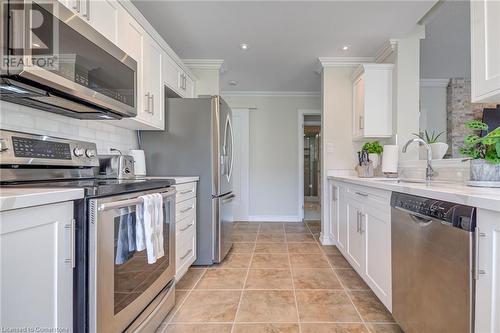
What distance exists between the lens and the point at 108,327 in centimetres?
112

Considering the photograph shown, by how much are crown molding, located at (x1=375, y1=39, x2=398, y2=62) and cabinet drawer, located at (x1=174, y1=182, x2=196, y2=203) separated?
253 centimetres

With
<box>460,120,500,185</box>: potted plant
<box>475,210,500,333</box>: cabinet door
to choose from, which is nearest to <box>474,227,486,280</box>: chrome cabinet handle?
<box>475,210,500,333</box>: cabinet door

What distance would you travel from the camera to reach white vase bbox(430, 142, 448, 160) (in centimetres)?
225

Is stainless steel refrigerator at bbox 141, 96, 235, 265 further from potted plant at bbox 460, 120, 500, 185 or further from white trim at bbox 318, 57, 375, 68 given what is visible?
potted plant at bbox 460, 120, 500, 185

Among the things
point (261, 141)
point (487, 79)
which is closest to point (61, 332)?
point (487, 79)

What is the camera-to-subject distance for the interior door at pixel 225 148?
2.75 meters

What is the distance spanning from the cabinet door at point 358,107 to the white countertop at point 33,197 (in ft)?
9.54

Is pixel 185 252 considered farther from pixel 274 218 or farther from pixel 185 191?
pixel 274 218

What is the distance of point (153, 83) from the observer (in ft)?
7.70

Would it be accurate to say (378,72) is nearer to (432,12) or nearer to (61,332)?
(432,12)

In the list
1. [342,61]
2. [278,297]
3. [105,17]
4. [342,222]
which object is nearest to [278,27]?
[342,61]

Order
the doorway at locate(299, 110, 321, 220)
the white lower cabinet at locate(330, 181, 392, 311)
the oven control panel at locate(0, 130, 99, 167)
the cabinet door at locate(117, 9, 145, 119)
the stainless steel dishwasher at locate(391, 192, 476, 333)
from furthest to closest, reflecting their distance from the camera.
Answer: the doorway at locate(299, 110, 321, 220)
the cabinet door at locate(117, 9, 145, 119)
the white lower cabinet at locate(330, 181, 392, 311)
the oven control panel at locate(0, 130, 99, 167)
the stainless steel dishwasher at locate(391, 192, 476, 333)

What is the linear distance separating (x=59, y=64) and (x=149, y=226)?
2.83 feet

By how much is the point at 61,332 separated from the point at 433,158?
273 centimetres
